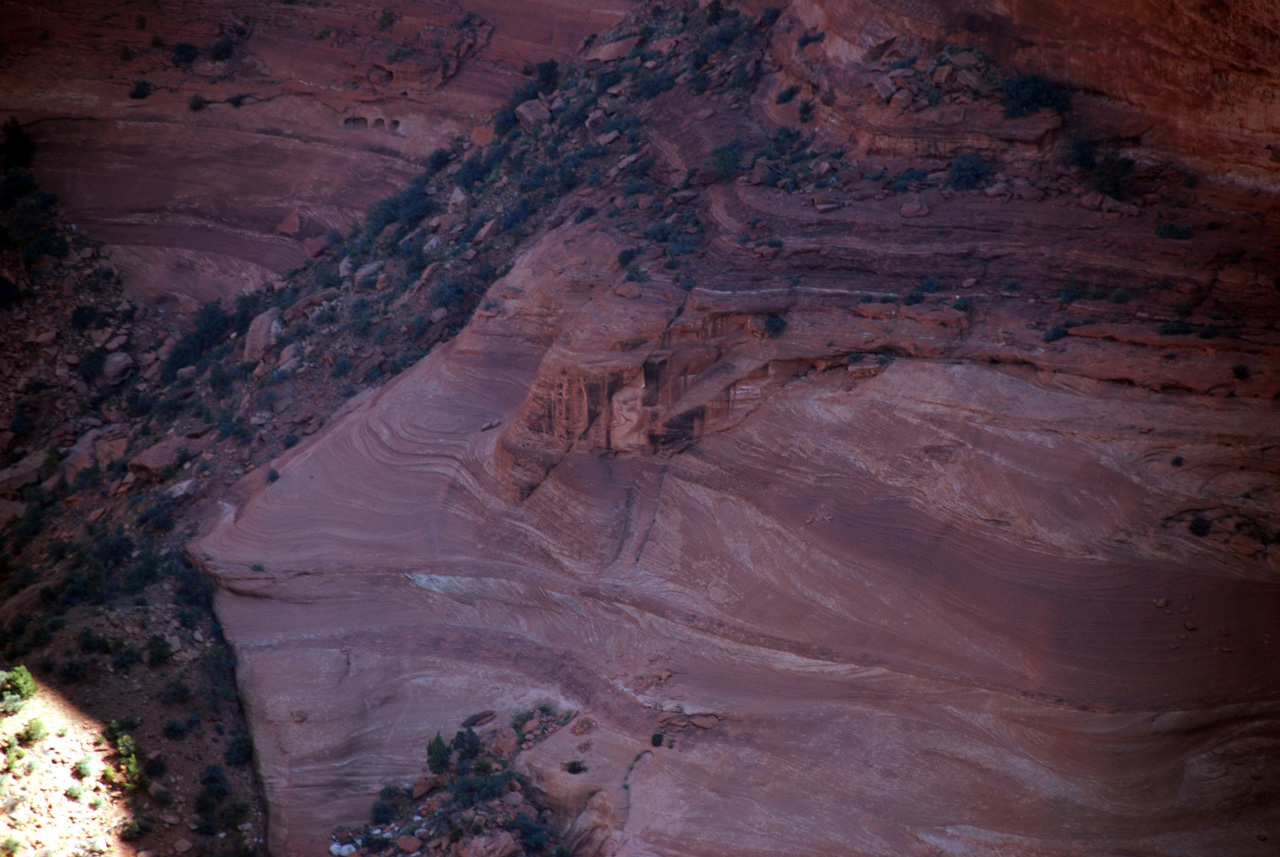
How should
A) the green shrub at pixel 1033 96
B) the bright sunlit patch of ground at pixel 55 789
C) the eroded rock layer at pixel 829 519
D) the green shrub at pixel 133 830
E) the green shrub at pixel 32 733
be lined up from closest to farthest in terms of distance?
1. the eroded rock layer at pixel 829 519
2. the bright sunlit patch of ground at pixel 55 789
3. the green shrub at pixel 133 830
4. the green shrub at pixel 32 733
5. the green shrub at pixel 1033 96

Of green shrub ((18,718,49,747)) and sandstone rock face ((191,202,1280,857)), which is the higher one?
sandstone rock face ((191,202,1280,857))

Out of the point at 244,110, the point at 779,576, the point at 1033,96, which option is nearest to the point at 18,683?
the point at 779,576

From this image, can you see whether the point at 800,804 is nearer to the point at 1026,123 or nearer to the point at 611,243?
the point at 611,243

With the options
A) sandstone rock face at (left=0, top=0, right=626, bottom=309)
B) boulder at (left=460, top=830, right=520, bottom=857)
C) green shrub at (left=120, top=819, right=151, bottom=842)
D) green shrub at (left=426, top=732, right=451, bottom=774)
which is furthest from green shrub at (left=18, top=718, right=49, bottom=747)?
sandstone rock face at (left=0, top=0, right=626, bottom=309)

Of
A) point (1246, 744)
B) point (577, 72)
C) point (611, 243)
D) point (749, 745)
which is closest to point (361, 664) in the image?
point (749, 745)

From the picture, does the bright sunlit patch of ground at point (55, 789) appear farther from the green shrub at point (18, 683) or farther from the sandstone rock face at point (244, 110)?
the sandstone rock face at point (244, 110)

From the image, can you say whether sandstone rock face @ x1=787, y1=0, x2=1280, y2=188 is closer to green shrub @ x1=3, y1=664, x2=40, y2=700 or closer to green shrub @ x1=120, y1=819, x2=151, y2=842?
green shrub @ x1=120, y1=819, x2=151, y2=842

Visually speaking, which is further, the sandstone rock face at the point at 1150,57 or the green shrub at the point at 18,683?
the green shrub at the point at 18,683

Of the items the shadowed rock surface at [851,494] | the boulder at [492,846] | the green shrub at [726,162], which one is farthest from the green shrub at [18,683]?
the green shrub at [726,162]
